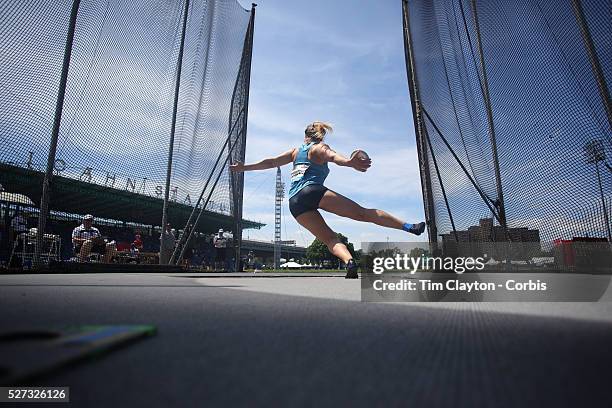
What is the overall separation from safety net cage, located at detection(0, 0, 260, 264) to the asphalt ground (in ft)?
15.5

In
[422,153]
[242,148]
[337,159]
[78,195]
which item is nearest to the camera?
[337,159]

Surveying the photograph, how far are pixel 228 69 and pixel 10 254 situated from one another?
6206 mm

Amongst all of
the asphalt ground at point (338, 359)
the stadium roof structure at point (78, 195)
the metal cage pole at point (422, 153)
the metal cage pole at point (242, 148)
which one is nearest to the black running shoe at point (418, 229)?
the asphalt ground at point (338, 359)

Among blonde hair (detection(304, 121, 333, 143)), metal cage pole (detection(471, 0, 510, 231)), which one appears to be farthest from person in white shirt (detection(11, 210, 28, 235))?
metal cage pole (detection(471, 0, 510, 231))

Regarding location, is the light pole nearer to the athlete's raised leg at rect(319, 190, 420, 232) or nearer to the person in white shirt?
the athlete's raised leg at rect(319, 190, 420, 232)

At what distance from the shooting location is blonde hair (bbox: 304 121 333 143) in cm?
435

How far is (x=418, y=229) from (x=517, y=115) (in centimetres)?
318

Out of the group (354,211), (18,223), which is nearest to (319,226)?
(354,211)

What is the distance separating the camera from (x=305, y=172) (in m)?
4.15

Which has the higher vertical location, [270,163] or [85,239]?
[270,163]

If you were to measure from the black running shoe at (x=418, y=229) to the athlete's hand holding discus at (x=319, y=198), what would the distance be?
0.36ft

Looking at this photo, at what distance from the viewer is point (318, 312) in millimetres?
1680

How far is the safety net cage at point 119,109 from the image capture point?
5297 millimetres

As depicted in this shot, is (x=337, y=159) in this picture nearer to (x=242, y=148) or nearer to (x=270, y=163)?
(x=270, y=163)
